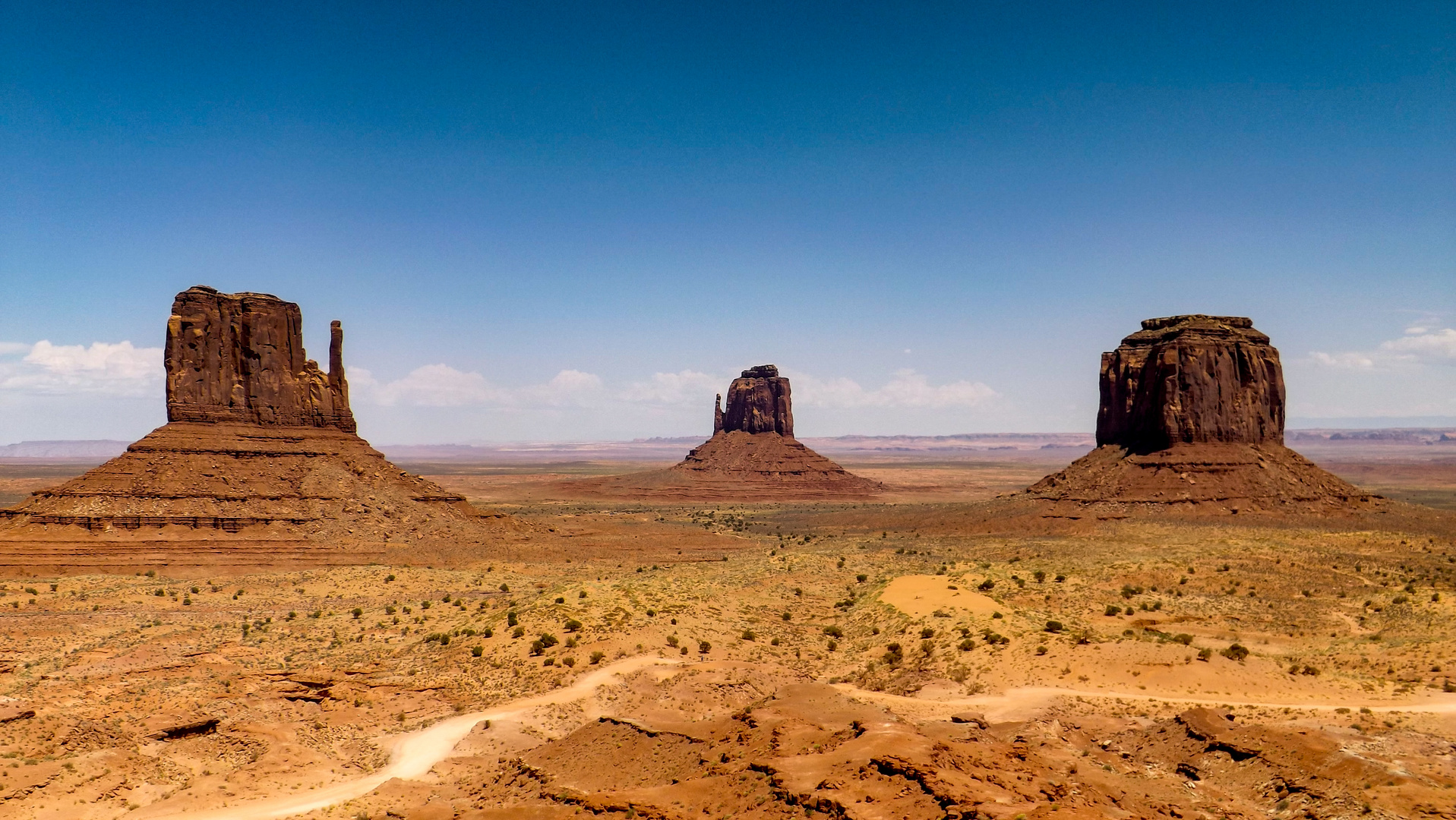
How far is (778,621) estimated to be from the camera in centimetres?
3738

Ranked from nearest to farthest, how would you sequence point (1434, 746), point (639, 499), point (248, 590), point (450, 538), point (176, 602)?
1. point (1434, 746)
2. point (176, 602)
3. point (248, 590)
4. point (450, 538)
5. point (639, 499)

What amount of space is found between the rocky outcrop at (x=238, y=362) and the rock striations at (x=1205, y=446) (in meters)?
63.1

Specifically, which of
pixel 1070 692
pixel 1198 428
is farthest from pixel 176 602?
pixel 1198 428

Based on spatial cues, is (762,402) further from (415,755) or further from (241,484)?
(415,755)

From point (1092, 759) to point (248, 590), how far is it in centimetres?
4262

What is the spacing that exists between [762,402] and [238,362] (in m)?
96.4

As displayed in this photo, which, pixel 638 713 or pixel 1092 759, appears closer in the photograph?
pixel 1092 759

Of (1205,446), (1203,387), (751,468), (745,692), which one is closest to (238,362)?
(745,692)

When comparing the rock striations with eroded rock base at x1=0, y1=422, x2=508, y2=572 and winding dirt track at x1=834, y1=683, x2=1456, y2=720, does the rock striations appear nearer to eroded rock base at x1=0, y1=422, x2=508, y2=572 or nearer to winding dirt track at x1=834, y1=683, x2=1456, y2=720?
winding dirt track at x1=834, y1=683, x2=1456, y2=720

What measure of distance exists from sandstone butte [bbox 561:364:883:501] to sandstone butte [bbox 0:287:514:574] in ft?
227

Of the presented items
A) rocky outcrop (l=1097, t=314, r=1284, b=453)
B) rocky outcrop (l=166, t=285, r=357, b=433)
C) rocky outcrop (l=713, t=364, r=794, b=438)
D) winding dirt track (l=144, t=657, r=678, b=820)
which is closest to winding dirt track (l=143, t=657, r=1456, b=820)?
winding dirt track (l=144, t=657, r=678, b=820)

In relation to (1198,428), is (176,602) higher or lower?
lower

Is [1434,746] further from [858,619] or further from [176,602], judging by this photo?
[176,602]

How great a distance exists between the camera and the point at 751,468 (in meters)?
141
